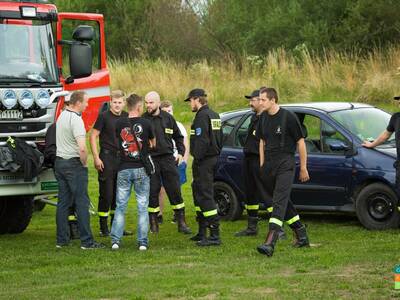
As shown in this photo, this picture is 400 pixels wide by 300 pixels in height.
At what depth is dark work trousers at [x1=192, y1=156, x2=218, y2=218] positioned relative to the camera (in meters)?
12.2

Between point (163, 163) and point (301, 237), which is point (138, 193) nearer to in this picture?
point (163, 163)

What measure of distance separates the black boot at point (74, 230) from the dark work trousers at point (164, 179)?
1.00 meters

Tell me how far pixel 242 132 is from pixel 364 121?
5.84ft

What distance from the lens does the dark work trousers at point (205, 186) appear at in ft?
40.2

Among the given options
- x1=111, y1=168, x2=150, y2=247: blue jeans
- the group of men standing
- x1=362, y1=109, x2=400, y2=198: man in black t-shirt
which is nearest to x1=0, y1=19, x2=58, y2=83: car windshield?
the group of men standing

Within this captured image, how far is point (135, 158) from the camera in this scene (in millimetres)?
11828

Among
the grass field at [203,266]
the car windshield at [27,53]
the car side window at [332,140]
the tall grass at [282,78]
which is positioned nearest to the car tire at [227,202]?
the grass field at [203,266]

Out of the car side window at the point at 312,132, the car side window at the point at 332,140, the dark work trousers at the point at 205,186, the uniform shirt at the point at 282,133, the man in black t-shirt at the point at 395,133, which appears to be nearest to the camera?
the uniform shirt at the point at 282,133

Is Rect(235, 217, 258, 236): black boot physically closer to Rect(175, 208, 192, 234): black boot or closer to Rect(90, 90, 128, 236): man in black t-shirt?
Rect(175, 208, 192, 234): black boot

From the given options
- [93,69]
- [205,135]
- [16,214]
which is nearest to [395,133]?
[205,135]

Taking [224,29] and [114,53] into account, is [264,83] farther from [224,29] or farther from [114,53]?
[114,53]

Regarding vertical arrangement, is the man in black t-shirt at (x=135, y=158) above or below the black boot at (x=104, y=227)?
above

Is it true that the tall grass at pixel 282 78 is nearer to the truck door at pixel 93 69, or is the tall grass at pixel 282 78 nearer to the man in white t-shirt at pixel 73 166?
the truck door at pixel 93 69

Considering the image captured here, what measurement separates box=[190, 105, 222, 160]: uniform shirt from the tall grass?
12433 mm
